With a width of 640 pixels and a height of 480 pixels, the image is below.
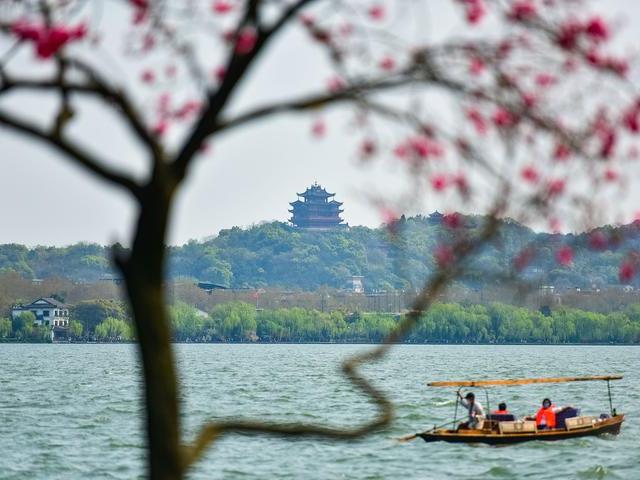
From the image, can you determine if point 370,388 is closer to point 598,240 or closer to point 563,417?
point 598,240

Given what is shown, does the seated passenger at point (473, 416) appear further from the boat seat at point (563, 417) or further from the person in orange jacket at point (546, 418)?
the boat seat at point (563, 417)

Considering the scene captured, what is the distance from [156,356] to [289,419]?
2037 inches

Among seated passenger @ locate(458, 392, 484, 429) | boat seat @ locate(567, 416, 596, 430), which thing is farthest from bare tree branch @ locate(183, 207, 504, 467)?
boat seat @ locate(567, 416, 596, 430)

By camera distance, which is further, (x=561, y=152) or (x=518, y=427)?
(x=518, y=427)

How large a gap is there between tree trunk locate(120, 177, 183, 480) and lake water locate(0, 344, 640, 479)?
799 inches

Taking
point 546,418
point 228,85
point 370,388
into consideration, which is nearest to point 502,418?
point 546,418

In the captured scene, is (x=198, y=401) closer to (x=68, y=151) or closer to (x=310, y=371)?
(x=310, y=371)

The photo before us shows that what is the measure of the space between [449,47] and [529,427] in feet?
114

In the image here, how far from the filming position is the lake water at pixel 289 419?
39.6 m

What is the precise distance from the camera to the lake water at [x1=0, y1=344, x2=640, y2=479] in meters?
39.6

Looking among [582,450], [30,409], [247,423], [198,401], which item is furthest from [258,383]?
[247,423]

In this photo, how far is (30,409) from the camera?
67.9 metres

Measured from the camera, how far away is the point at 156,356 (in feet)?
25.7

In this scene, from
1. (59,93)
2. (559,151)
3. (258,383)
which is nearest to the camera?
(559,151)
